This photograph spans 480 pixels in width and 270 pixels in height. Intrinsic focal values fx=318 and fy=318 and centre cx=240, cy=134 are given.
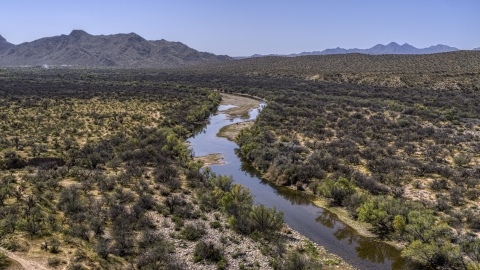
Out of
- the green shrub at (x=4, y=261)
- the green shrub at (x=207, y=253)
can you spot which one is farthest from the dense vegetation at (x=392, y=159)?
the green shrub at (x=4, y=261)

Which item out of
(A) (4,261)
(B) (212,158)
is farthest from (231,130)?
(A) (4,261)

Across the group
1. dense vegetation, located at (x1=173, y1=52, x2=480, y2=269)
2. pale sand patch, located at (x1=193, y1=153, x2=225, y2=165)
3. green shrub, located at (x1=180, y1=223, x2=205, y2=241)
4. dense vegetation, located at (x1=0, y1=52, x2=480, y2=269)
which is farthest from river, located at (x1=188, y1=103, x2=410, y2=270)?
green shrub, located at (x1=180, y1=223, x2=205, y2=241)

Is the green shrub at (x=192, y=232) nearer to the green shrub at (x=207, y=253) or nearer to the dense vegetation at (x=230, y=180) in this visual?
the dense vegetation at (x=230, y=180)

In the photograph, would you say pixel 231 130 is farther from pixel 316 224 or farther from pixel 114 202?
pixel 114 202

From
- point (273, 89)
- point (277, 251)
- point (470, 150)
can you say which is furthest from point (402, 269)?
point (273, 89)

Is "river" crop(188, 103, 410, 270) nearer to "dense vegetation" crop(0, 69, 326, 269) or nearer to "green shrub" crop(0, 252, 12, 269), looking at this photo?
"dense vegetation" crop(0, 69, 326, 269)
